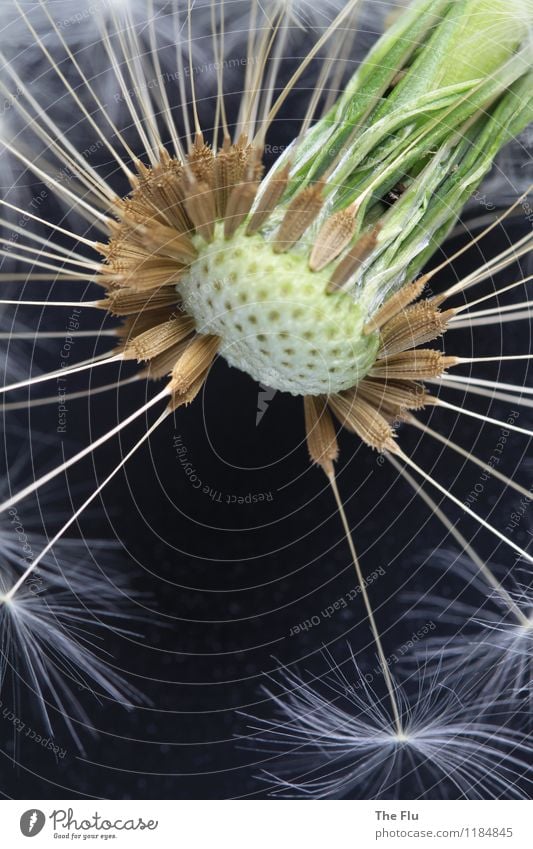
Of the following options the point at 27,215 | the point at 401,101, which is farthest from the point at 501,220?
the point at 27,215

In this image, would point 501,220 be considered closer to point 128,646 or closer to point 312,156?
point 312,156
